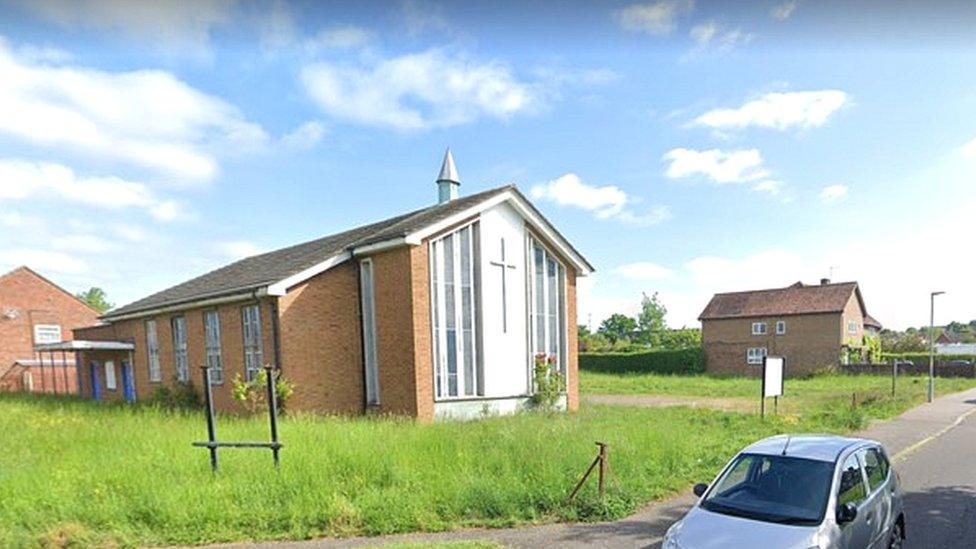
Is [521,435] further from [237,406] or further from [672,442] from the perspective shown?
[237,406]

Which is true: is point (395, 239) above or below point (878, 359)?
above

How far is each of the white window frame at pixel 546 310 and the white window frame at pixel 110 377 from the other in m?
19.6

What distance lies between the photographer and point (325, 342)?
14430 millimetres

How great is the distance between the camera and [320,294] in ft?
47.4

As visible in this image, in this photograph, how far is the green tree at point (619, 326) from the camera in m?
80.9

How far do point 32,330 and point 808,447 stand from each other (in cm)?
4187

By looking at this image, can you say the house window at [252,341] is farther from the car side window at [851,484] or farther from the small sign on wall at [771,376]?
the car side window at [851,484]

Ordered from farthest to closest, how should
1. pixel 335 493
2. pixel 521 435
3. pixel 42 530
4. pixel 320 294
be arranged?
pixel 320 294
pixel 521 435
pixel 335 493
pixel 42 530

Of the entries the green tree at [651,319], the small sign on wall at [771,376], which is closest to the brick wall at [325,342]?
the small sign on wall at [771,376]

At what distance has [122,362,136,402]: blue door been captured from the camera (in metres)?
21.6

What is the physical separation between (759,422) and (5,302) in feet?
134

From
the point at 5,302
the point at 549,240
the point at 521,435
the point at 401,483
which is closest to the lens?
the point at 401,483

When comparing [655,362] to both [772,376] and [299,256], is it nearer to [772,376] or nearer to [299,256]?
[772,376]

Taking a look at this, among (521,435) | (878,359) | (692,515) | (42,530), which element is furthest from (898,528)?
(878,359)
